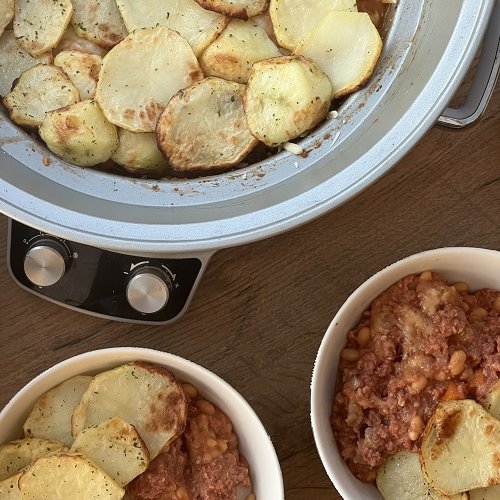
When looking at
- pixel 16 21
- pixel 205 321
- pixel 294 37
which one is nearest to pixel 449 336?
pixel 205 321

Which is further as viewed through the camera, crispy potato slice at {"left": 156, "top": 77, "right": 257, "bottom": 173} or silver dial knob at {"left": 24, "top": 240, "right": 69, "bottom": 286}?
silver dial knob at {"left": 24, "top": 240, "right": 69, "bottom": 286}

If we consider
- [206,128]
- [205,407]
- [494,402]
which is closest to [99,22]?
[206,128]

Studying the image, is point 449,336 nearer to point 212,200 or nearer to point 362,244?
point 362,244

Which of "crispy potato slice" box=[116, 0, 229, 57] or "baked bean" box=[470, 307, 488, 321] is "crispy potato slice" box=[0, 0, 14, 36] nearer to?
"crispy potato slice" box=[116, 0, 229, 57]

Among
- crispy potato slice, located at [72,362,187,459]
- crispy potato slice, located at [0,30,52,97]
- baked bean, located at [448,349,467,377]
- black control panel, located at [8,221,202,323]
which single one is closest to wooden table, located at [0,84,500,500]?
black control panel, located at [8,221,202,323]

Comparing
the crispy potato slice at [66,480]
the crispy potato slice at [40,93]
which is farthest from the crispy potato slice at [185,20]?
the crispy potato slice at [66,480]

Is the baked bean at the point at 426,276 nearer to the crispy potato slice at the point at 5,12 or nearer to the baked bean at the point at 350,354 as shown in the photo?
the baked bean at the point at 350,354
